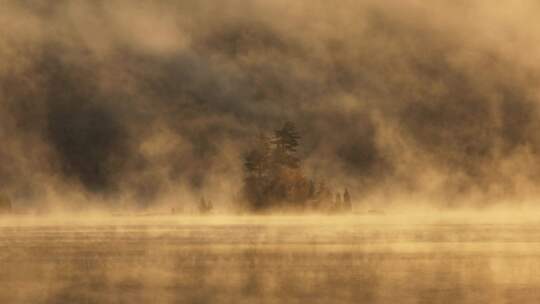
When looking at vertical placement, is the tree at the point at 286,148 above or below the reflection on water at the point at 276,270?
above

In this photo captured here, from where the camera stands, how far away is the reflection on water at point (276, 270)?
92.6ft

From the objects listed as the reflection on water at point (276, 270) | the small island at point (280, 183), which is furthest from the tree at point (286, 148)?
the reflection on water at point (276, 270)

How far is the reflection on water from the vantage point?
92.6 feet

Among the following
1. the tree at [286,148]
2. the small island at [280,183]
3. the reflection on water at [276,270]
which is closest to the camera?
the reflection on water at [276,270]

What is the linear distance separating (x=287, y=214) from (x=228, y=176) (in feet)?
177

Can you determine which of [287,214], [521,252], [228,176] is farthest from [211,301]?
[228,176]

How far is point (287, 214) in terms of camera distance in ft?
308

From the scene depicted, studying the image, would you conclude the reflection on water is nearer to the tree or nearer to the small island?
the small island

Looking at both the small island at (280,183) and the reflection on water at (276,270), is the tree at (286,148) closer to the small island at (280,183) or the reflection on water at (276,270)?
the small island at (280,183)

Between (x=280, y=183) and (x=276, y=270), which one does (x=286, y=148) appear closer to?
(x=280, y=183)

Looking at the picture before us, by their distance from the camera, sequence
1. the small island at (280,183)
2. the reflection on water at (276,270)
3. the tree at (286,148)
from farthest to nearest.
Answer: the tree at (286,148)
the small island at (280,183)
the reflection on water at (276,270)

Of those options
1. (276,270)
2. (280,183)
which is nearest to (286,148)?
(280,183)

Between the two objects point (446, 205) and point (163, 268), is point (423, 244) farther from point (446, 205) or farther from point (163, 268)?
point (446, 205)

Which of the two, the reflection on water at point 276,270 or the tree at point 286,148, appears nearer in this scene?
the reflection on water at point 276,270
